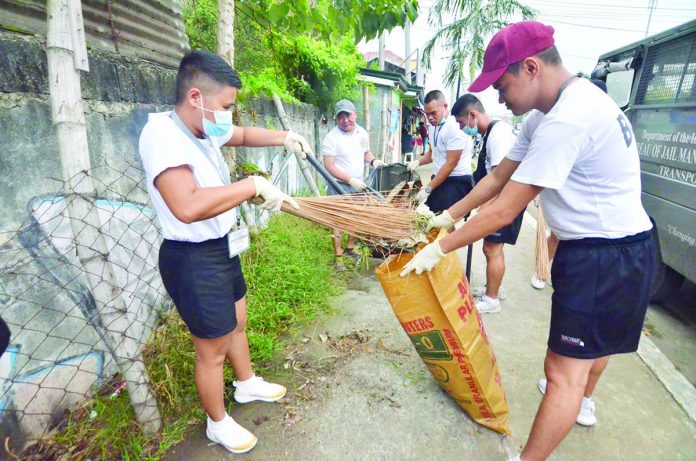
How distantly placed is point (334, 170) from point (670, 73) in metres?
3.29

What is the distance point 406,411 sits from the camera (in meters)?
2.12

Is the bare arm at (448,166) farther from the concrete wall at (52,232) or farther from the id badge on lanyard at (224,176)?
the concrete wall at (52,232)

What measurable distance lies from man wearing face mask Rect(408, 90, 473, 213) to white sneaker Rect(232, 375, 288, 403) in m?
2.08

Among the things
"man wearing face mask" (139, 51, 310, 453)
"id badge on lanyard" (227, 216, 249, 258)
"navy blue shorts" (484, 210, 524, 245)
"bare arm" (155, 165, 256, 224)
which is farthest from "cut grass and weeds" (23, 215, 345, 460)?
"navy blue shorts" (484, 210, 524, 245)

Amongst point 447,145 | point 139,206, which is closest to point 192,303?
point 139,206

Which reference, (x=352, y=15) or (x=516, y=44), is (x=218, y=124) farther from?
(x=352, y=15)

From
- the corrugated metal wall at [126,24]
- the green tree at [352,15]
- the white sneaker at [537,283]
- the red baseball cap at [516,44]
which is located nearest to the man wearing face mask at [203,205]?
the corrugated metal wall at [126,24]

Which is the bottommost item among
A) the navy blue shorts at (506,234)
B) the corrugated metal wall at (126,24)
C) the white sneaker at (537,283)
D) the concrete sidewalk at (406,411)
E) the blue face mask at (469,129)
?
the concrete sidewalk at (406,411)

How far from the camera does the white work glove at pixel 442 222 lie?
2037mm

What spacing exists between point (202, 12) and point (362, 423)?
20.8 feet

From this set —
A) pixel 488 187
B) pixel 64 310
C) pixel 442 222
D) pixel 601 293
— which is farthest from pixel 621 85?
pixel 64 310

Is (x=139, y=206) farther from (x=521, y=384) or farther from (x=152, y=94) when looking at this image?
(x=521, y=384)

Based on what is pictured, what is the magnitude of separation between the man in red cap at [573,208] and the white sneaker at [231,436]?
55.5 inches

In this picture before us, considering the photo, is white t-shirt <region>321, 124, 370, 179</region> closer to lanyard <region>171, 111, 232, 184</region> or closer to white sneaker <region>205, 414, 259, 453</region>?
lanyard <region>171, 111, 232, 184</region>
